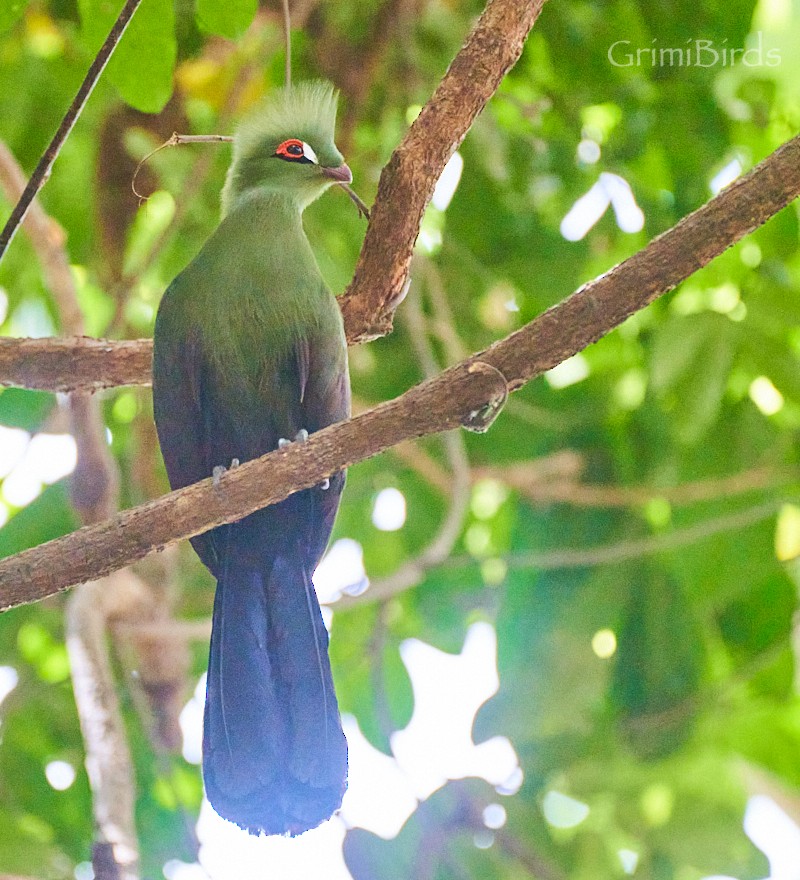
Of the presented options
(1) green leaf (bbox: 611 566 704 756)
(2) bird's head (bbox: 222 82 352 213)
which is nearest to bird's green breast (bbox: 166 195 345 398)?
(2) bird's head (bbox: 222 82 352 213)

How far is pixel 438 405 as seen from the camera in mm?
2260

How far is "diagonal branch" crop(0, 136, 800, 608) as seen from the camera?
7.24 ft

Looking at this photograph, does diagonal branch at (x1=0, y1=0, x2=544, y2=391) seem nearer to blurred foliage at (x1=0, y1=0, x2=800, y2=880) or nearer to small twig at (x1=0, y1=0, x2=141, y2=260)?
small twig at (x1=0, y1=0, x2=141, y2=260)

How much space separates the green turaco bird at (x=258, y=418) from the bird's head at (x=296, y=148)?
0.36ft

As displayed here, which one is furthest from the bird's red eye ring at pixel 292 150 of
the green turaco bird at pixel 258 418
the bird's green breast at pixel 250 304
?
the bird's green breast at pixel 250 304

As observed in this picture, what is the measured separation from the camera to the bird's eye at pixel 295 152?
10.1 ft

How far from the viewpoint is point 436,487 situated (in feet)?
15.4

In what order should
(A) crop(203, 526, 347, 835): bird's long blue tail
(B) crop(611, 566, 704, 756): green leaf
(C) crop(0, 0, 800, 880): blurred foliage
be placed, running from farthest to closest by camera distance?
(B) crop(611, 566, 704, 756): green leaf → (C) crop(0, 0, 800, 880): blurred foliage → (A) crop(203, 526, 347, 835): bird's long blue tail

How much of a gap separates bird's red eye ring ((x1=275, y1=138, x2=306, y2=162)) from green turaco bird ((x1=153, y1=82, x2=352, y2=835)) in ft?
0.47

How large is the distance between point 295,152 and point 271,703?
1.45 meters

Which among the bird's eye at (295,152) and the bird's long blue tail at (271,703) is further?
the bird's eye at (295,152)

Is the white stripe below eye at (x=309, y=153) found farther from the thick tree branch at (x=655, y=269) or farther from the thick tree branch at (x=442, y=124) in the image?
the thick tree branch at (x=655, y=269)

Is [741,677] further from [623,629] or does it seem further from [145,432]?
[145,432]

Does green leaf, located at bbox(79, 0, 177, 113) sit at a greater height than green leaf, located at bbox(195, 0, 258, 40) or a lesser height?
greater
